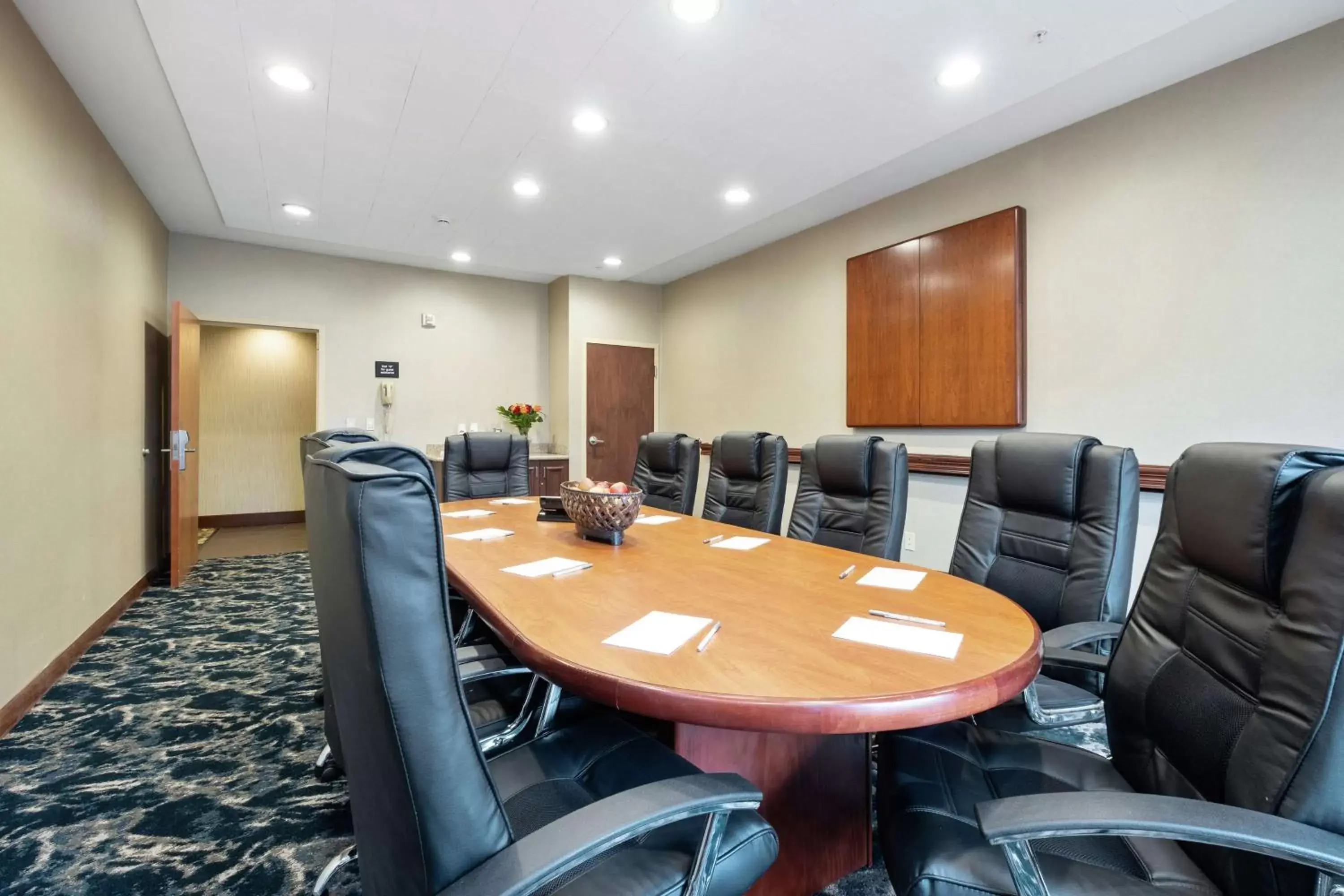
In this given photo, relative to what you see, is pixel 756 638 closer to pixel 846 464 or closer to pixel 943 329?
pixel 846 464

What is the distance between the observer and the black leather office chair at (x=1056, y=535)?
170 cm

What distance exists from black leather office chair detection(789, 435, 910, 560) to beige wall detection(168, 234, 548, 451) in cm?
397

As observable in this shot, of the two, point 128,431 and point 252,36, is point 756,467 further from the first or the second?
point 128,431

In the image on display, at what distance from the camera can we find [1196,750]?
0.98 meters

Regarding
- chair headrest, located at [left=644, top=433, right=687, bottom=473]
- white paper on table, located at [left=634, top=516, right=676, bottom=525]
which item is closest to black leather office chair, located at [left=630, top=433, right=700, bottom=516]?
chair headrest, located at [left=644, top=433, right=687, bottom=473]

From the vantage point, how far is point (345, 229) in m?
4.77

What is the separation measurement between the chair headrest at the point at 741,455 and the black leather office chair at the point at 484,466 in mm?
1482

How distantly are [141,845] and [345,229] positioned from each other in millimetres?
4301

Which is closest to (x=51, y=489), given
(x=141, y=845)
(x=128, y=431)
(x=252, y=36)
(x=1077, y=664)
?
(x=128, y=431)

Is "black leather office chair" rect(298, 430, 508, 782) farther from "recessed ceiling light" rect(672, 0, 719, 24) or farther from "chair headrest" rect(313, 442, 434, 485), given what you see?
"recessed ceiling light" rect(672, 0, 719, 24)

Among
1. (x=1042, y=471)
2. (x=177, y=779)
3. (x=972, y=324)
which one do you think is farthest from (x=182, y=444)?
(x=972, y=324)

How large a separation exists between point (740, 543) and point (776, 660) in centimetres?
114

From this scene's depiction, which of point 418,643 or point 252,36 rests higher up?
point 252,36

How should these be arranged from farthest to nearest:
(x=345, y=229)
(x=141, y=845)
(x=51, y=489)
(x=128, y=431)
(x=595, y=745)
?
(x=345, y=229)
(x=128, y=431)
(x=51, y=489)
(x=141, y=845)
(x=595, y=745)
